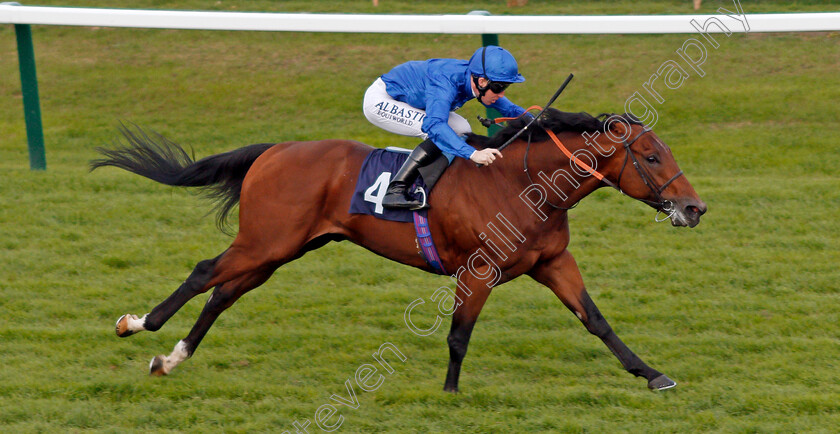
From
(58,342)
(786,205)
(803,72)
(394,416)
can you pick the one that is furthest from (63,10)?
(803,72)

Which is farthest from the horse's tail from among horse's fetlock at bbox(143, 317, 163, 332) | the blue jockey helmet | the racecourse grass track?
the blue jockey helmet

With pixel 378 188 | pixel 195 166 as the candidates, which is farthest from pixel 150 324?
pixel 378 188

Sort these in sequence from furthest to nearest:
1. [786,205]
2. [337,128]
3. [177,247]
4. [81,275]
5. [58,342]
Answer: [337,128], [786,205], [177,247], [81,275], [58,342]

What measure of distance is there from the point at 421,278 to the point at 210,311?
6.21 feet

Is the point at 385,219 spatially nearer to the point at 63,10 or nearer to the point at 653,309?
the point at 653,309

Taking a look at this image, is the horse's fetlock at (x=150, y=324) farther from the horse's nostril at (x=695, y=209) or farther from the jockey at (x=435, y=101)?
the horse's nostril at (x=695, y=209)

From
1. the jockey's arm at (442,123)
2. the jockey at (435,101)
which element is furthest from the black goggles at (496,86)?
the jockey's arm at (442,123)

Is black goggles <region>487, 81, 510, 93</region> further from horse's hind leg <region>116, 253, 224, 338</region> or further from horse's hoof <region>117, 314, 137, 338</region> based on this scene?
horse's hoof <region>117, 314, 137, 338</region>

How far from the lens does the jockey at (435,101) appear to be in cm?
450

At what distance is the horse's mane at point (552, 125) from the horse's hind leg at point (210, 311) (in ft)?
4.41

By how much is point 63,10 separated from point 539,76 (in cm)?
530

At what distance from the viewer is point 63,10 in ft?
26.7

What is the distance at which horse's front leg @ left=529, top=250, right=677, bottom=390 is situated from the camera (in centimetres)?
471

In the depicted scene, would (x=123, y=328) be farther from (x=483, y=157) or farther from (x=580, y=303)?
(x=580, y=303)
